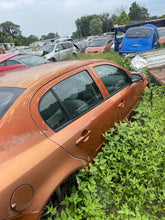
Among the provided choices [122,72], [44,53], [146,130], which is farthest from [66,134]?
[44,53]

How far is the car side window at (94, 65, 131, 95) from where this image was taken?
2.37m

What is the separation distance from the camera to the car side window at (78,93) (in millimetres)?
1753

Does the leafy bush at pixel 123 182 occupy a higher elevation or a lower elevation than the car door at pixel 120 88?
lower

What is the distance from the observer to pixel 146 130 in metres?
2.32

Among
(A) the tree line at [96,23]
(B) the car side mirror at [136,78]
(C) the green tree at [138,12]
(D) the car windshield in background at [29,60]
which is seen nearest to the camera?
(B) the car side mirror at [136,78]

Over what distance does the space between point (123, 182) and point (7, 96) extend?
1.56m

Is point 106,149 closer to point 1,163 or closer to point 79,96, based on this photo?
point 79,96

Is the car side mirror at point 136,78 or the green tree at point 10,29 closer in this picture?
the car side mirror at point 136,78

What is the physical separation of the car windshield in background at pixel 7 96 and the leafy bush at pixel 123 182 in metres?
0.93

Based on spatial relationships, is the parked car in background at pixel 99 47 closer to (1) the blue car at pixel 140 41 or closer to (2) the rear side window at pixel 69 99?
(1) the blue car at pixel 140 41

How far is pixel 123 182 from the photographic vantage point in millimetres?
1838

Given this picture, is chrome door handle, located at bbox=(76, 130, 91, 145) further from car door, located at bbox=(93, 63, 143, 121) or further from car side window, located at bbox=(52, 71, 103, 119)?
car door, located at bbox=(93, 63, 143, 121)

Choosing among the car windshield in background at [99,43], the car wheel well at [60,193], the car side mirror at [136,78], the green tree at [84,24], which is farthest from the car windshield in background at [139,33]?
the green tree at [84,24]

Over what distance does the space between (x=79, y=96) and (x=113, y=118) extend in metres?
0.60
